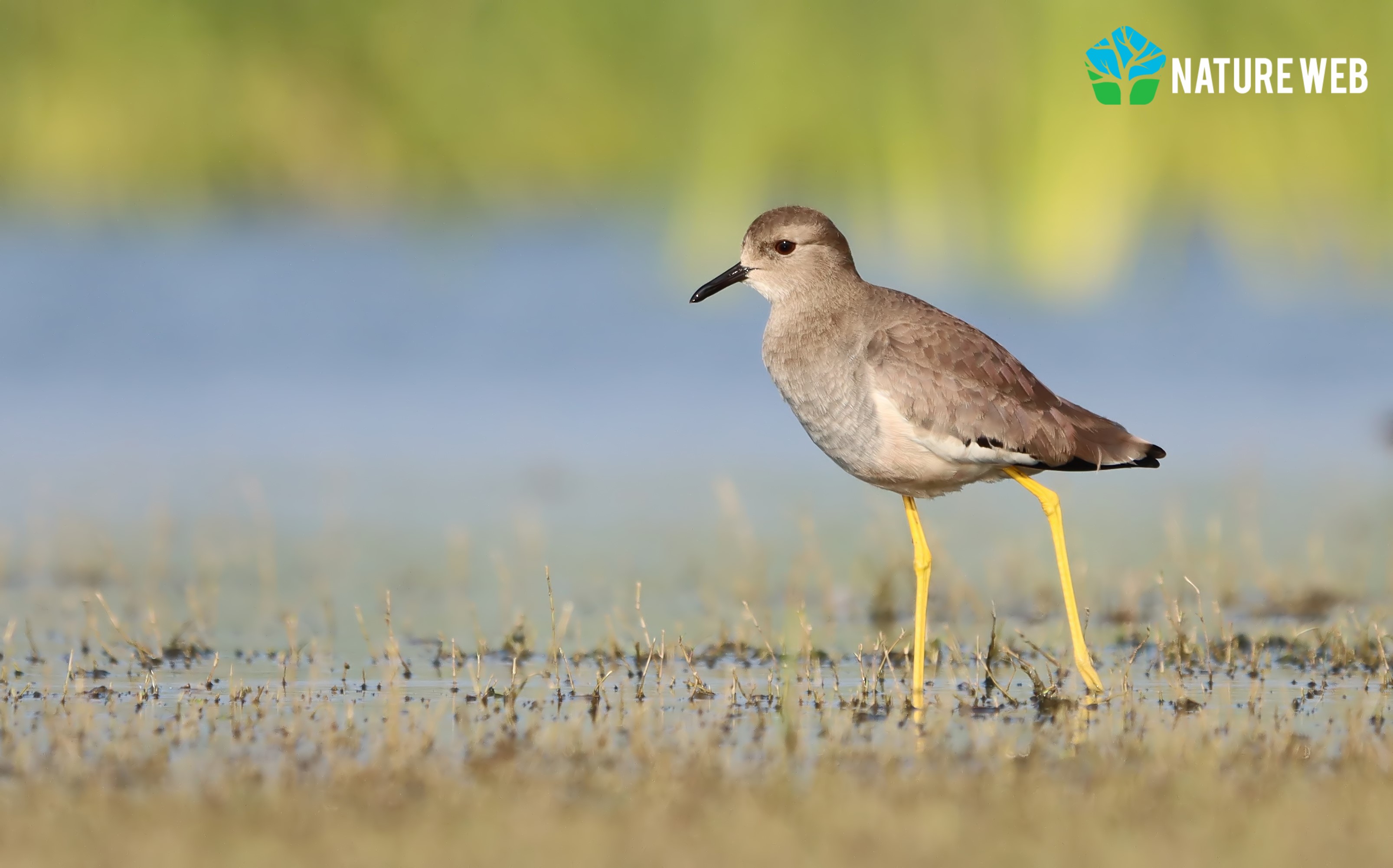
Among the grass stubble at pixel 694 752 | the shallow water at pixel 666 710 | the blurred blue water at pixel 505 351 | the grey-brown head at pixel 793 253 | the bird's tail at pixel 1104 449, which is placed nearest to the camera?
the grass stubble at pixel 694 752

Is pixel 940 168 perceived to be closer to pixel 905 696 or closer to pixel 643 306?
pixel 643 306

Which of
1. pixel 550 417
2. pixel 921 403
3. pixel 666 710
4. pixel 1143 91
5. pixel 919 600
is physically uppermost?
pixel 1143 91

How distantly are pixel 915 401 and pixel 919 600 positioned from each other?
77cm

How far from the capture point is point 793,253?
284 inches

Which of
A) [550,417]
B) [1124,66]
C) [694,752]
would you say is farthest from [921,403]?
[1124,66]

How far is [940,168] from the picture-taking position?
13250 millimetres

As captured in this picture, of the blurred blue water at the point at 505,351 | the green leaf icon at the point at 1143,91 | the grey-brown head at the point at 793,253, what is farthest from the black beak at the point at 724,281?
the green leaf icon at the point at 1143,91

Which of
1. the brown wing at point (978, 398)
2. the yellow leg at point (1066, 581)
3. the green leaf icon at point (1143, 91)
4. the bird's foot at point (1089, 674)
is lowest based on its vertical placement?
the bird's foot at point (1089, 674)

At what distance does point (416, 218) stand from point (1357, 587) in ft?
34.9

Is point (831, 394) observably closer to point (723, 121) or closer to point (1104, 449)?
point (1104, 449)

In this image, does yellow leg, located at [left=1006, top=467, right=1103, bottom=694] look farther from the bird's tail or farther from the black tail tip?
the black tail tip

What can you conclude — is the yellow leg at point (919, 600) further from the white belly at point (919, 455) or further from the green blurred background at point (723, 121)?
the green blurred background at point (723, 121)

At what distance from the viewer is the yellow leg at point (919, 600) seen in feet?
20.5

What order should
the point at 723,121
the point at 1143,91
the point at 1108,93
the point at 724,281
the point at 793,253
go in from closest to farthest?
1. the point at 793,253
2. the point at 724,281
3. the point at 723,121
4. the point at 1108,93
5. the point at 1143,91
